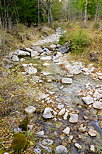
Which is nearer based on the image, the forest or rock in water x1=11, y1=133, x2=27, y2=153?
rock in water x1=11, y1=133, x2=27, y2=153

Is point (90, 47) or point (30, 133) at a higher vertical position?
point (90, 47)

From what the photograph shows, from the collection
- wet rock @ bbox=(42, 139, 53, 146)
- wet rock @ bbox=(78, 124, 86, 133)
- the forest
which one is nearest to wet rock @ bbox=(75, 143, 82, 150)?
the forest

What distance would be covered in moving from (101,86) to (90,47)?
330cm

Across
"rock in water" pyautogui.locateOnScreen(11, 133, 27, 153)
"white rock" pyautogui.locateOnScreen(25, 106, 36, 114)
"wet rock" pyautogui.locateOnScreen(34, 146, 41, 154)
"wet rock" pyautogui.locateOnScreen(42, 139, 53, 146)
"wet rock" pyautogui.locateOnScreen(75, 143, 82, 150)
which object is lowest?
"wet rock" pyautogui.locateOnScreen(75, 143, 82, 150)

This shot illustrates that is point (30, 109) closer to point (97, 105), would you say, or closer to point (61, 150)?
point (61, 150)

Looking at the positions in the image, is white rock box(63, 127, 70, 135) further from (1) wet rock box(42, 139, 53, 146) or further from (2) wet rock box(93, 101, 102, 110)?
(2) wet rock box(93, 101, 102, 110)

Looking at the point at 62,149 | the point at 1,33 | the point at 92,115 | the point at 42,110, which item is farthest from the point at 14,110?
the point at 1,33

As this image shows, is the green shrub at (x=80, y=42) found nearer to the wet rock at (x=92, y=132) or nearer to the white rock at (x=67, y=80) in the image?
the white rock at (x=67, y=80)

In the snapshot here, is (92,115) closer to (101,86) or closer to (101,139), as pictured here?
(101,139)

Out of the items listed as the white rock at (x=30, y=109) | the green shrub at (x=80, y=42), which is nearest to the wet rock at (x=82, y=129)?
the white rock at (x=30, y=109)

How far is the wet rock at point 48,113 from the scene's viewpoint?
2783 millimetres

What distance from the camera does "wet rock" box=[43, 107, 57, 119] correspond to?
2.78 m

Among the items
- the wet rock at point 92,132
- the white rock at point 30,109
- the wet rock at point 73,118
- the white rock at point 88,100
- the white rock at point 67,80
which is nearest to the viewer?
the wet rock at point 92,132

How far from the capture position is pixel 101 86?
4.08 meters
